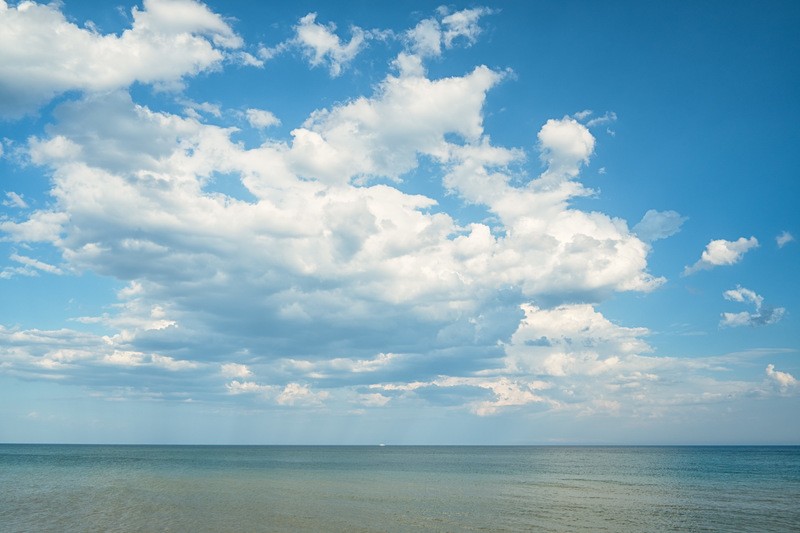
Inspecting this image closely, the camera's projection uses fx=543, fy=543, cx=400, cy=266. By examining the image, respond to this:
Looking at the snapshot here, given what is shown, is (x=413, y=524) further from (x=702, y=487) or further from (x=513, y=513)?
(x=702, y=487)

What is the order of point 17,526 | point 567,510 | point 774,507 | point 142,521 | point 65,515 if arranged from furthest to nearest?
1. point 774,507
2. point 567,510
3. point 65,515
4. point 142,521
5. point 17,526

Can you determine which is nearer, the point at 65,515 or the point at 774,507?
the point at 65,515

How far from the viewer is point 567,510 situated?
47375mm

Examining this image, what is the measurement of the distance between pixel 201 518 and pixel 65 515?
11.4 m

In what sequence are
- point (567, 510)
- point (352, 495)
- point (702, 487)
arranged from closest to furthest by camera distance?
point (567, 510)
point (352, 495)
point (702, 487)

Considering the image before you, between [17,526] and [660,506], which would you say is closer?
[17,526]

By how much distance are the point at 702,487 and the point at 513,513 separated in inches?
1607

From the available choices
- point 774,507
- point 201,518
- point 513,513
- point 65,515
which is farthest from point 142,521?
point 774,507

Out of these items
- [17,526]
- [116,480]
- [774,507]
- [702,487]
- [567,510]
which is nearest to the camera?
[17,526]

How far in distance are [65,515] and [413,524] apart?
1102 inches

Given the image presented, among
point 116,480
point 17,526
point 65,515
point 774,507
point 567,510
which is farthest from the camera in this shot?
point 116,480

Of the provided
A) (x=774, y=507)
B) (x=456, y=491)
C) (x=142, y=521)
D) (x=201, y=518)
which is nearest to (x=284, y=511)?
(x=201, y=518)

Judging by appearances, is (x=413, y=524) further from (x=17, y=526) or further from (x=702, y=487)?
(x=702, y=487)

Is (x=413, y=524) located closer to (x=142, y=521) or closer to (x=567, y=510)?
(x=567, y=510)
